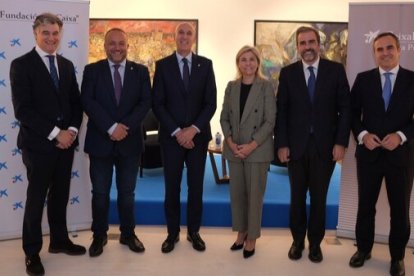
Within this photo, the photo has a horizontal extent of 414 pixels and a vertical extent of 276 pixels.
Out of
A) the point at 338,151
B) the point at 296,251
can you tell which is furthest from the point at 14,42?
the point at 296,251

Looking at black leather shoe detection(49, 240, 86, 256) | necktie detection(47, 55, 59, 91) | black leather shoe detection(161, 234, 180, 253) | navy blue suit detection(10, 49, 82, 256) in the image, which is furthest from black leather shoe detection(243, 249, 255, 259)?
necktie detection(47, 55, 59, 91)

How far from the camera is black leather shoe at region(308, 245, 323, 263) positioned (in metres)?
3.21

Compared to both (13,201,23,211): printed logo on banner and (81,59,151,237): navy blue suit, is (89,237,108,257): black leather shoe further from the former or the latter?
(13,201,23,211): printed logo on banner

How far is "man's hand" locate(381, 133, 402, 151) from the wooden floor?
0.95 m

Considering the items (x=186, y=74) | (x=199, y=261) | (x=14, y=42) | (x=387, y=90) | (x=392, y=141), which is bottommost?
(x=199, y=261)

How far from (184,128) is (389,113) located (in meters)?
1.45

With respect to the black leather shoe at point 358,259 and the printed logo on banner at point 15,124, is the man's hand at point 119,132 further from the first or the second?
the black leather shoe at point 358,259

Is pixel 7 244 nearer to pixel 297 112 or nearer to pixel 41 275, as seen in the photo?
pixel 41 275

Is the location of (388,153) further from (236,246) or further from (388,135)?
(236,246)

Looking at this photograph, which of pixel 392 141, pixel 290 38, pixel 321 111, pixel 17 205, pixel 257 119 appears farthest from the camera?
pixel 290 38

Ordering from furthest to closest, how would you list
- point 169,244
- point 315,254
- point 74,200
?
point 74,200
point 169,244
point 315,254

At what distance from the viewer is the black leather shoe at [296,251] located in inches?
128

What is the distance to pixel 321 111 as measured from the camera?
119 inches

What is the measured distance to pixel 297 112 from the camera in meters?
Result: 3.07
